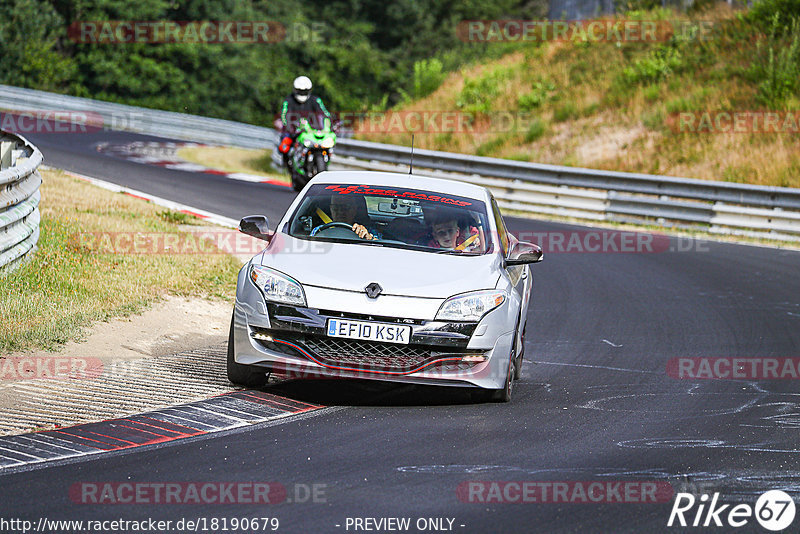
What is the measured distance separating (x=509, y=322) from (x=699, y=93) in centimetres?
2253

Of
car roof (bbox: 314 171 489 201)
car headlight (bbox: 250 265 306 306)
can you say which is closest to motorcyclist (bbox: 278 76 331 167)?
car roof (bbox: 314 171 489 201)

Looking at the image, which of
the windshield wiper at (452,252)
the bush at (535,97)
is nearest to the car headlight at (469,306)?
the windshield wiper at (452,252)

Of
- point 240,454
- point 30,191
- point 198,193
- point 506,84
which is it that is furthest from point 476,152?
point 240,454

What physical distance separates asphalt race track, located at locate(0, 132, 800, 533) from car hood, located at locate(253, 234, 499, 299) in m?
0.82

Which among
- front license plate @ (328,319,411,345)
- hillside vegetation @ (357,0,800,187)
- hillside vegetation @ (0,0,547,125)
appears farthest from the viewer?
hillside vegetation @ (0,0,547,125)

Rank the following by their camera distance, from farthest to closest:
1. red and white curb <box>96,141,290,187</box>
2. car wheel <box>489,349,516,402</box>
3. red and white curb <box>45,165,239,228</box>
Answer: red and white curb <box>96,141,290,187</box> → red and white curb <box>45,165,239,228</box> → car wheel <box>489,349,516,402</box>

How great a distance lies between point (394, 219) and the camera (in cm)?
875

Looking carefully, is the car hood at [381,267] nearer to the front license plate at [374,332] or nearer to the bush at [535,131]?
the front license plate at [374,332]

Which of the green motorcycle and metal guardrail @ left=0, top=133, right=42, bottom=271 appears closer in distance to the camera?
metal guardrail @ left=0, top=133, right=42, bottom=271

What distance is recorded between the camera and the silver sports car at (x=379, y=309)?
7.37 m

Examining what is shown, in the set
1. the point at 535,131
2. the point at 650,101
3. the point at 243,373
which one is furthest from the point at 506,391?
the point at 650,101

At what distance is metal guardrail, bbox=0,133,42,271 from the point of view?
33.8 feet

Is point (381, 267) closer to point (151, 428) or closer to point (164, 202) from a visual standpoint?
point (151, 428)

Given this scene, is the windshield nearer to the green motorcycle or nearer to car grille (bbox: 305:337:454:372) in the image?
car grille (bbox: 305:337:454:372)
